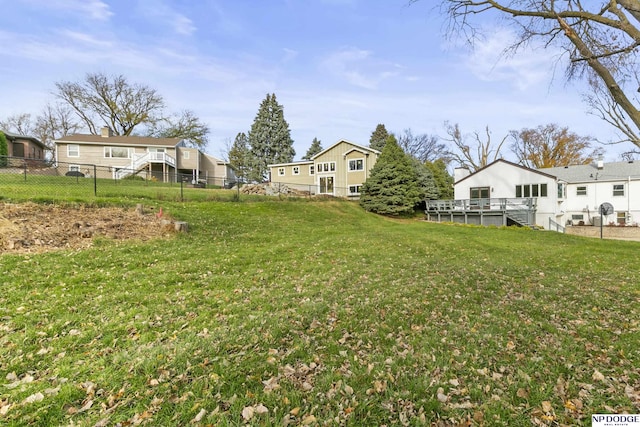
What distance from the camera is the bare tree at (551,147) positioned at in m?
40.1

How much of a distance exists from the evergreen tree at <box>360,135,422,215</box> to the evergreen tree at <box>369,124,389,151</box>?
21.0m

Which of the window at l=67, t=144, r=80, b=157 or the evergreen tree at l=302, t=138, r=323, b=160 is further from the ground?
the evergreen tree at l=302, t=138, r=323, b=160

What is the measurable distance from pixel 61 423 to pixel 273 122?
4466 cm

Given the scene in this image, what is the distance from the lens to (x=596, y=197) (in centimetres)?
2777

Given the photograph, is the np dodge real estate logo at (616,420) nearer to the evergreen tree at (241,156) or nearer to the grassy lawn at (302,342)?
the grassy lawn at (302,342)

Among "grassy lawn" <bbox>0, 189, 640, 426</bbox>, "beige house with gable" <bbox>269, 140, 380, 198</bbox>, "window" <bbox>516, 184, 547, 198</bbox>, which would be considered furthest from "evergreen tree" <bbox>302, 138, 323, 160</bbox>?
"grassy lawn" <bbox>0, 189, 640, 426</bbox>

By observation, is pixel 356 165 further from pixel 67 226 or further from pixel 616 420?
pixel 616 420

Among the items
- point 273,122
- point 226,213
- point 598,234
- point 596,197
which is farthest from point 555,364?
point 273,122

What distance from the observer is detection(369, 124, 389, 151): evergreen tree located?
47312 mm

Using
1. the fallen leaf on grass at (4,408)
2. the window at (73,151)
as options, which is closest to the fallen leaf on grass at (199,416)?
the fallen leaf on grass at (4,408)

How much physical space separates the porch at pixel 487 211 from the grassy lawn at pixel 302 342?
53.7 feet

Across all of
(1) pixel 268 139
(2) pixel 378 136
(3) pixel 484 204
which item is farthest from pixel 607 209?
(1) pixel 268 139

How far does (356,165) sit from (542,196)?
15772 millimetres

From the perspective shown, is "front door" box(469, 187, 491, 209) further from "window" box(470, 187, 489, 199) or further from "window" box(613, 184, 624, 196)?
"window" box(613, 184, 624, 196)
